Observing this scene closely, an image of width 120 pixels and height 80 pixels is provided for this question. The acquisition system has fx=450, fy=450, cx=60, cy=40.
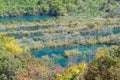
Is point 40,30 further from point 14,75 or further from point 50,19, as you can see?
point 14,75

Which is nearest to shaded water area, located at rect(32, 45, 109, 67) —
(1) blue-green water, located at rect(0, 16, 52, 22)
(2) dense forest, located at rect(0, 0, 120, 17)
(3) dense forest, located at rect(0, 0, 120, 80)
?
(3) dense forest, located at rect(0, 0, 120, 80)

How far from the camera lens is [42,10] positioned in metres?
140

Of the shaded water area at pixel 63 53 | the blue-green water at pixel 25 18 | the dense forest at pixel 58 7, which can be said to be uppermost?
the shaded water area at pixel 63 53

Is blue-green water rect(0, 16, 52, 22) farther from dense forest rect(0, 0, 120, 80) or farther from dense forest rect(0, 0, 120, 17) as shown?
dense forest rect(0, 0, 120, 17)

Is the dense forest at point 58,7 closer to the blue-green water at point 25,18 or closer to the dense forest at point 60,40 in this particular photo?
the dense forest at point 60,40

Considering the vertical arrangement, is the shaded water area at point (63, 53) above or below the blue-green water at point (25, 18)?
above

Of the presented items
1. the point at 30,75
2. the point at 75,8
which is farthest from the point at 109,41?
the point at 30,75

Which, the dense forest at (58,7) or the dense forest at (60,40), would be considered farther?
the dense forest at (58,7)

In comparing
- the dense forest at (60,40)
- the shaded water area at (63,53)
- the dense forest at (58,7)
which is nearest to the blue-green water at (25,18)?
the dense forest at (60,40)

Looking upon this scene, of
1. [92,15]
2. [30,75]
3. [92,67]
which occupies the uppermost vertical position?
[92,67]

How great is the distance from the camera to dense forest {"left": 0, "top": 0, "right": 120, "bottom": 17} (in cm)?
13538

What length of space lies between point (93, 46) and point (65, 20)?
34.4 m

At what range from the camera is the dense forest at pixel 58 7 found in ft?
444

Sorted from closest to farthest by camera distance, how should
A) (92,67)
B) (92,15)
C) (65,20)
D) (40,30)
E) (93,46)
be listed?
(92,67) < (93,46) < (40,30) < (65,20) < (92,15)
